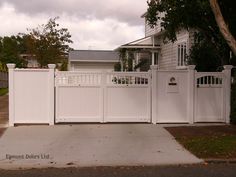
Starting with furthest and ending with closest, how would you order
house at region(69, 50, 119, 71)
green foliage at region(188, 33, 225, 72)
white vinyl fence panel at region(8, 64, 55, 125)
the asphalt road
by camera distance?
1. house at region(69, 50, 119, 71)
2. green foliage at region(188, 33, 225, 72)
3. white vinyl fence panel at region(8, 64, 55, 125)
4. the asphalt road

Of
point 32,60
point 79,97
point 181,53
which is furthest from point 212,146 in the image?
point 32,60

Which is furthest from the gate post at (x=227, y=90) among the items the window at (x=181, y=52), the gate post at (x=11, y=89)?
the window at (x=181, y=52)

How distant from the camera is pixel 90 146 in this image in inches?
441

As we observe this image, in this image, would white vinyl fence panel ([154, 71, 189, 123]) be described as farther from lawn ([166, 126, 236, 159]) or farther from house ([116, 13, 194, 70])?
house ([116, 13, 194, 70])

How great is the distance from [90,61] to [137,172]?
36.9 meters

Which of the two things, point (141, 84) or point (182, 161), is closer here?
point (182, 161)

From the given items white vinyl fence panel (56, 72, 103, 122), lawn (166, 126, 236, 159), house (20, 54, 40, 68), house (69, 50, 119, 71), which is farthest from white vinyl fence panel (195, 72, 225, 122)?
house (69, 50, 119, 71)

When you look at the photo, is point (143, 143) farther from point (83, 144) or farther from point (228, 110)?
point (228, 110)

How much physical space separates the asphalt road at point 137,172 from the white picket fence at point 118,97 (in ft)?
17.8

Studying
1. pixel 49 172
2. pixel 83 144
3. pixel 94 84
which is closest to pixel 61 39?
pixel 94 84

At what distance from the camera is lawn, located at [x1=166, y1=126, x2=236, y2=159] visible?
10227mm

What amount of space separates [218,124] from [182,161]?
5.32m

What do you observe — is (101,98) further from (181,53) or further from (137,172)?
(181,53)

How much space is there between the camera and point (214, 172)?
8.84 metres
